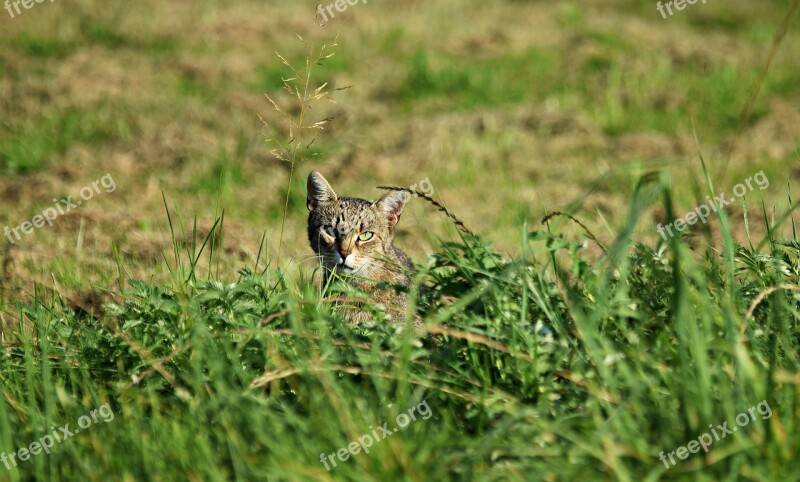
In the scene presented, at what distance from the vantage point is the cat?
17.2ft

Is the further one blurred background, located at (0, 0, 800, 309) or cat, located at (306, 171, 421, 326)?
blurred background, located at (0, 0, 800, 309)

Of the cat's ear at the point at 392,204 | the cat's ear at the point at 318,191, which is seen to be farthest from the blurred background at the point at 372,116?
the cat's ear at the point at 392,204

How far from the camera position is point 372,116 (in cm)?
1072

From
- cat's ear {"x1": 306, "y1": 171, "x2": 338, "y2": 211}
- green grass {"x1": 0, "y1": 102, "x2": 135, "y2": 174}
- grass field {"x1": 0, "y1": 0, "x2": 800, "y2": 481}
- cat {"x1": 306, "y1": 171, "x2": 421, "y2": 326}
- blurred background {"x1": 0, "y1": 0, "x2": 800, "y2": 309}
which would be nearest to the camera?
grass field {"x1": 0, "y1": 0, "x2": 800, "y2": 481}

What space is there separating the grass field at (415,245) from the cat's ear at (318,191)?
1.20 ft

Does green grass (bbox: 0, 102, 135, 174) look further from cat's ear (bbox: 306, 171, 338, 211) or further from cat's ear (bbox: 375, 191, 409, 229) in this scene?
cat's ear (bbox: 375, 191, 409, 229)

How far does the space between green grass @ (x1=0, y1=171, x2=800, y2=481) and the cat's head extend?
118cm

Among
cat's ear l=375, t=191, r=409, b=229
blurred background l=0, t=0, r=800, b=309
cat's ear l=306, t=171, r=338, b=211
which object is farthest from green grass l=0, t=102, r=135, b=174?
cat's ear l=375, t=191, r=409, b=229

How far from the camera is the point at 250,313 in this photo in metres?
3.90

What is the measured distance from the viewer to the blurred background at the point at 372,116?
8.06 meters

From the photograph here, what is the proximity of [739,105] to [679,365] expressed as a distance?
8031 millimetres

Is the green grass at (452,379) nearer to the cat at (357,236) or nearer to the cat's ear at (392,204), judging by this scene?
the cat at (357,236)

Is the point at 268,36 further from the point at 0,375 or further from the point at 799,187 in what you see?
the point at 0,375

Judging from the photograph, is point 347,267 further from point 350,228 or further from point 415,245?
point 415,245
